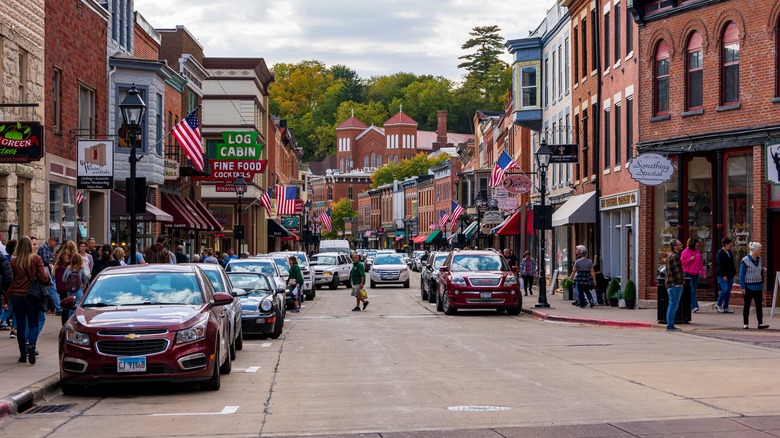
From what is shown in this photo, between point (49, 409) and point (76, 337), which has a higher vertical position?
point (76, 337)

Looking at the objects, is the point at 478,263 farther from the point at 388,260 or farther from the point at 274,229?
the point at 274,229

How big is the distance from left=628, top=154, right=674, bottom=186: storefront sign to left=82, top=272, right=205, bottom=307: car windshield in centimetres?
1719

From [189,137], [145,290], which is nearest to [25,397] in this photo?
[145,290]

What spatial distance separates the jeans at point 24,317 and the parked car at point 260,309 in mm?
6399

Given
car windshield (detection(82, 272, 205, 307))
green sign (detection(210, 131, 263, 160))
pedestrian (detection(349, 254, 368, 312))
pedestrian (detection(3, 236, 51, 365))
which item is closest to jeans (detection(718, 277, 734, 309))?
pedestrian (detection(349, 254, 368, 312))

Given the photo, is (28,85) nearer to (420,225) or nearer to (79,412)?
(79,412)

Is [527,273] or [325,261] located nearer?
[527,273]

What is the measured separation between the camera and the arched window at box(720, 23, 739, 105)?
2986cm

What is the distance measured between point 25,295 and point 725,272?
16.6m

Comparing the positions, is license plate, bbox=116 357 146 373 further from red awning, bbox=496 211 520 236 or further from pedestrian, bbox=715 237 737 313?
red awning, bbox=496 211 520 236

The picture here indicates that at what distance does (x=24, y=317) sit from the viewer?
1703cm

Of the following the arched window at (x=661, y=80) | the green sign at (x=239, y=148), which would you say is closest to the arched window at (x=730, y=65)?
the arched window at (x=661, y=80)

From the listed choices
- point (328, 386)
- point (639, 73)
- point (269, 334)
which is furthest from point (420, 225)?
point (328, 386)

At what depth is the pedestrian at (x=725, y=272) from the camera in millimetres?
26702
